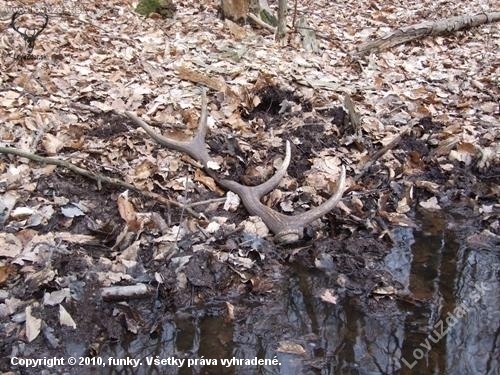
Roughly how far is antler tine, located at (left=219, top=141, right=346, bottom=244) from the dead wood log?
3.71m

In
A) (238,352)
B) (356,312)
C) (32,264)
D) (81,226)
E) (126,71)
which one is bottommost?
(238,352)

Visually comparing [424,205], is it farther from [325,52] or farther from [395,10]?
[395,10]

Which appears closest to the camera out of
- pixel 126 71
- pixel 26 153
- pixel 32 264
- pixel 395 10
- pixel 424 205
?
pixel 32 264

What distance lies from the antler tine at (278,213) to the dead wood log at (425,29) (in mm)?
3708

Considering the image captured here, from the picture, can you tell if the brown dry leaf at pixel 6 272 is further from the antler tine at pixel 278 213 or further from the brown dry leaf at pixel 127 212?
the antler tine at pixel 278 213

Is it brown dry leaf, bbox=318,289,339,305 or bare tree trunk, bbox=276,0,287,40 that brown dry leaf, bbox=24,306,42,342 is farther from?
bare tree trunk, bbox=276,0,287,40

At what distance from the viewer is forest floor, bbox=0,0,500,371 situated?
370 cm

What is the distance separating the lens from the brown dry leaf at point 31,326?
3.25 m

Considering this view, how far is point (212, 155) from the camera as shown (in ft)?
16.8

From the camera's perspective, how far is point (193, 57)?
673cm

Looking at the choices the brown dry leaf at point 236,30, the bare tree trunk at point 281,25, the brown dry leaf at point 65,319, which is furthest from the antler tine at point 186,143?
the bare tree trunk at point 281,25

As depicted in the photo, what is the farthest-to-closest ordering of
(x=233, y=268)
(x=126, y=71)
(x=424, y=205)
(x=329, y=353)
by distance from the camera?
1. (x=126, y=71)
2. (x=424, y=205)
3. (x=233, y=268)
4. (x=329, y=353)

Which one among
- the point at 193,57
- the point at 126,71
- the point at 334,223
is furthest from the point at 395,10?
the point at 334,223

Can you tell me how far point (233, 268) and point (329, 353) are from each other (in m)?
1.00
